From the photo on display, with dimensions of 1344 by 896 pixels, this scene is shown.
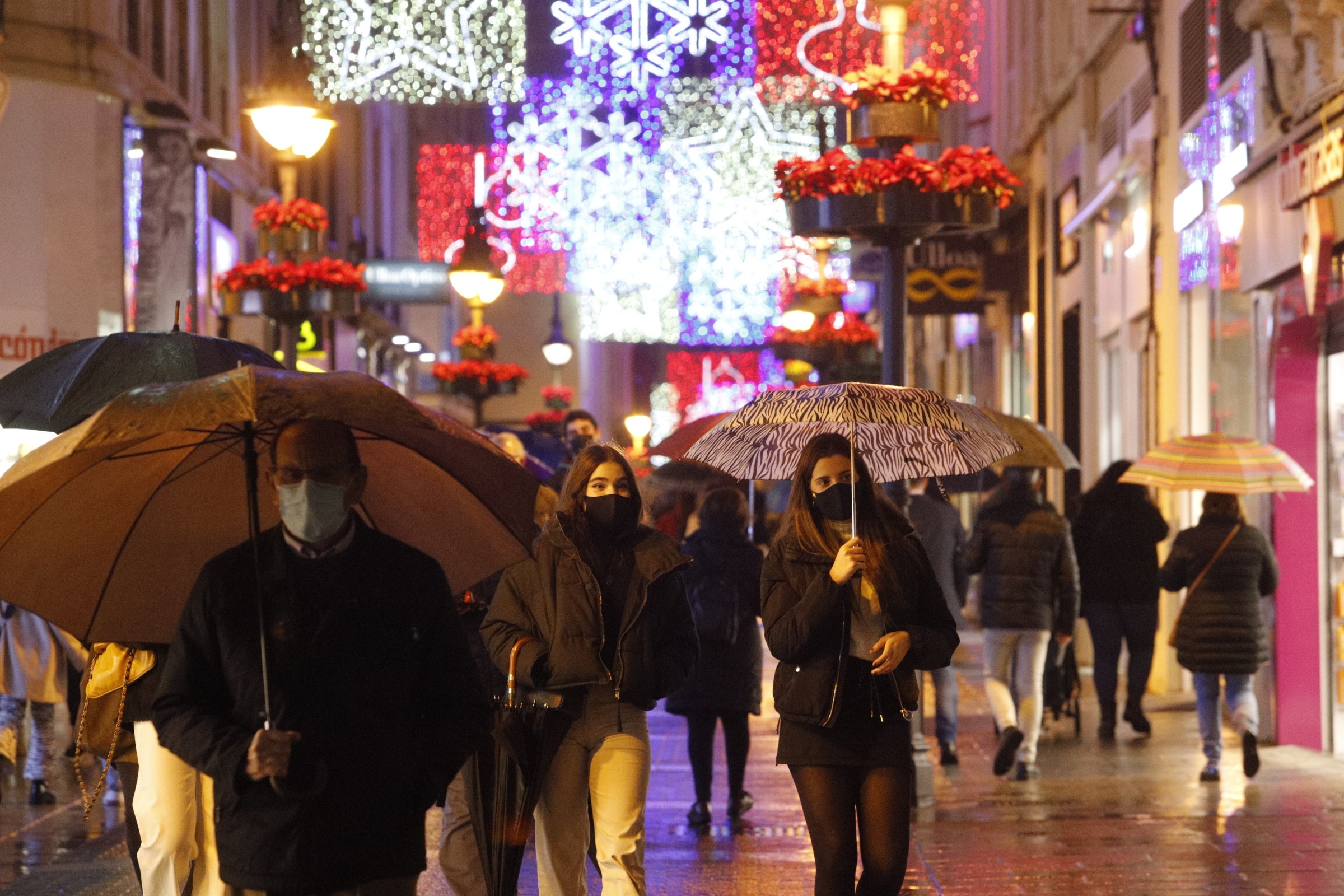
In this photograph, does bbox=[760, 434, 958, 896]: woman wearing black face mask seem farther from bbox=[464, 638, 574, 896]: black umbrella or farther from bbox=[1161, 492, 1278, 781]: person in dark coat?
bbox=[1161, 492, 1278, 781]: person in dark coat

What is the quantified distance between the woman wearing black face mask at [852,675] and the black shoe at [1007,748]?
17.0ft

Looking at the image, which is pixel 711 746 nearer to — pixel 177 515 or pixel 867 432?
pixel 867 432

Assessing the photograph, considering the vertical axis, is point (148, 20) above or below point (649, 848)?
above

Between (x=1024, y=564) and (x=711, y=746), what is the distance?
2616 mm

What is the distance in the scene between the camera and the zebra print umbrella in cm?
675

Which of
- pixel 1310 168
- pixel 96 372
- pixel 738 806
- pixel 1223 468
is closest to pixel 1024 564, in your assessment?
pixel 1223 468

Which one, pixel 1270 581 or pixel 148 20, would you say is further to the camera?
pixel 148 20

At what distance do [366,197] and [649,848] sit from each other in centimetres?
4173

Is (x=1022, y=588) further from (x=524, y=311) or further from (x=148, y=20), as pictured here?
(x=524, y=311)

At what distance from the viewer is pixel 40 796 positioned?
1060 cm

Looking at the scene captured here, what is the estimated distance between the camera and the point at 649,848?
9133 millimetres

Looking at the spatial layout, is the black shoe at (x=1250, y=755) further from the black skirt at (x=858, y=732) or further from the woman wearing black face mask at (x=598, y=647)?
the black skirt at (x=858, y=732)

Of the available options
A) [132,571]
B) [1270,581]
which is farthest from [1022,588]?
[132,571]

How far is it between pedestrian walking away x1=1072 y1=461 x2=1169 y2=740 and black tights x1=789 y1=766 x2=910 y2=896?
788 centimetres
